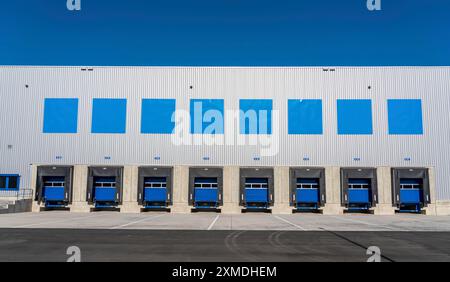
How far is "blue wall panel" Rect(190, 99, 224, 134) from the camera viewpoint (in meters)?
31.1

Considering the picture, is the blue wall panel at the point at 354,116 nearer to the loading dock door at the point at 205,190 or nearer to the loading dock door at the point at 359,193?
the loading dock door at the point at 359,193

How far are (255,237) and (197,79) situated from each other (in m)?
21.2

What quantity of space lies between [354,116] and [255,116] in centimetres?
853

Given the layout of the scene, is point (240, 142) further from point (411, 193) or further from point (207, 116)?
point (411, 193)

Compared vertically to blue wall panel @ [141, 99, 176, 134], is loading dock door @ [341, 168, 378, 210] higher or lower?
lower

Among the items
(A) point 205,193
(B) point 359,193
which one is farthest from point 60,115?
(B) point 359,193

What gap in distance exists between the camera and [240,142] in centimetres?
3111

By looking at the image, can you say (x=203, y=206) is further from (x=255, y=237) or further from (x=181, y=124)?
(x=255, y=237)

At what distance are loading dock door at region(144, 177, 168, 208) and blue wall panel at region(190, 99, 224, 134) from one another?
5.24 m

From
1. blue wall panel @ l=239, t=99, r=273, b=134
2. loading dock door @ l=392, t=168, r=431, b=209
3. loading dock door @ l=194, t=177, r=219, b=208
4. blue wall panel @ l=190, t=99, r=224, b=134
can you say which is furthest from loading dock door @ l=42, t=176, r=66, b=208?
loading dock door @ l=392, t=168, r=431, b=209

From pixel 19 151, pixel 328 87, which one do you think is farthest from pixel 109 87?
pixel 328 87

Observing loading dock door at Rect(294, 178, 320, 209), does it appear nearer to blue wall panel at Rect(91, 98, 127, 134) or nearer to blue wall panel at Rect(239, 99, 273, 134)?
blue wall panel at Rect(239, 99, 273, 134)
